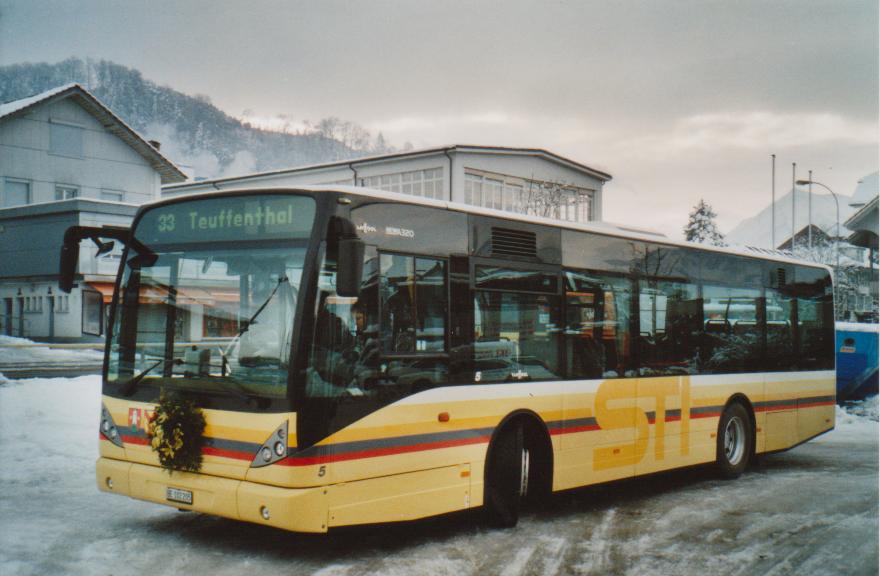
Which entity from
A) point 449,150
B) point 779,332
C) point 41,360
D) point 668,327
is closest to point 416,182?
point 449,150

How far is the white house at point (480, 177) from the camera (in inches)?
1681

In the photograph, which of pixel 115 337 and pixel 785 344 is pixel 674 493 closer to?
pixel 785 344

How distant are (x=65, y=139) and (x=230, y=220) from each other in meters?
37.8

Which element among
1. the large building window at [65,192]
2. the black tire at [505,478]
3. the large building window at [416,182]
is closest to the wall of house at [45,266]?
the large building window at [65,192]

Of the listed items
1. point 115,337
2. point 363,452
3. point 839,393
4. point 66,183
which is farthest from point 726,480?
point 66,183

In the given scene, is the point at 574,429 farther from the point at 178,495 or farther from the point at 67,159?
the point at 67,159

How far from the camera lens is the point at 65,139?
Result: 41094 mm

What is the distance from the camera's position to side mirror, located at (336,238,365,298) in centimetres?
630

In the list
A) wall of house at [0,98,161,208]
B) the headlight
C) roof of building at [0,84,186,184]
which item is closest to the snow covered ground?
wall of house at [0,98,161,208]

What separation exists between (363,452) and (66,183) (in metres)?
39.6

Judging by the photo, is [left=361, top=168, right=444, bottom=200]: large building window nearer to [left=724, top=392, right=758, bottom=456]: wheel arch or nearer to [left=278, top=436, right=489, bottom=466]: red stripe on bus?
[left=724, top=392, right=758, bottom=456]: wheel arch

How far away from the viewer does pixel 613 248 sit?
984 centimetres

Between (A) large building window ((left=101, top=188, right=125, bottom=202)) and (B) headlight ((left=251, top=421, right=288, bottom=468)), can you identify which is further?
(A) large building window ((left=101, top=188, right=125, bottom=202))

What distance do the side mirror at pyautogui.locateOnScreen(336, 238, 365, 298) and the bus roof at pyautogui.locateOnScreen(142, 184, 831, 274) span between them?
71 cm
